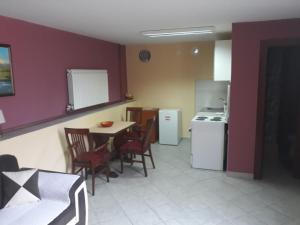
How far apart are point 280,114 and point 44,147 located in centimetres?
478

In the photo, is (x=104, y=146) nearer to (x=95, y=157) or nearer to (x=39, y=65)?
(x=95, y=157)

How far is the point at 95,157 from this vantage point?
350 centimetres

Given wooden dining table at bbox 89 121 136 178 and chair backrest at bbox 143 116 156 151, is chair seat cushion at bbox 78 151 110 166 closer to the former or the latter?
wooden dining table at bbox 89 121 136 178

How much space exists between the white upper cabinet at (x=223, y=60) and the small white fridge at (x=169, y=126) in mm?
1486

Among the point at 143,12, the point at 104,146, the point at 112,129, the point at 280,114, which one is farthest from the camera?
the point at 280,114

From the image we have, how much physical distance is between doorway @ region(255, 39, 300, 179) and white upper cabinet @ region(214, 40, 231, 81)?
63 centimetres

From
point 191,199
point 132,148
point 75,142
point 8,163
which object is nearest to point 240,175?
point 191,199

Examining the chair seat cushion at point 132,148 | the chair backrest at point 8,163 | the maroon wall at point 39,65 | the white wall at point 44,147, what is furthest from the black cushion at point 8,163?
the chair seat cushion at point 132,148

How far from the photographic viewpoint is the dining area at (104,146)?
11.3ft

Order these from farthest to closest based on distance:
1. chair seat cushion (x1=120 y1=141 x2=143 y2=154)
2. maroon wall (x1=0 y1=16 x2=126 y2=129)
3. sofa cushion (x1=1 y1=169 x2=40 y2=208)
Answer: chair seat cushion (x1=120 y1=141 x2=143 y2=154), maroon wall (x1=0 y1=16 x2=126 y2=129), sofa cushion (x1=1 y1=169 x2=40 y2=208)

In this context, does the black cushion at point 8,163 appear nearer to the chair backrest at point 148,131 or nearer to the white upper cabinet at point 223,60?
the chair backrest at point 148,131

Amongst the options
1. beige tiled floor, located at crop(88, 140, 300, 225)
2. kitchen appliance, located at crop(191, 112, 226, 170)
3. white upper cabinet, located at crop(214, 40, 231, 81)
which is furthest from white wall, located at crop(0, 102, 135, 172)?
white upper cabinet, located at crop(214, 40, 231, 81)

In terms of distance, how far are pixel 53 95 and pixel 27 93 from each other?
1.70 ft

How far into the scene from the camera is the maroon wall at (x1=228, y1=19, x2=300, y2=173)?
3.42 meters
